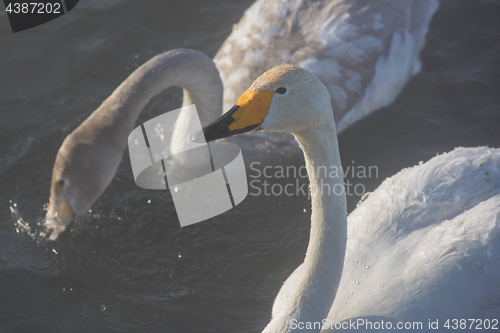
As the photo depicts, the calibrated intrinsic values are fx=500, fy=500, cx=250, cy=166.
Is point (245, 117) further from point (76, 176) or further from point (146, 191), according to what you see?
point (146, 191)

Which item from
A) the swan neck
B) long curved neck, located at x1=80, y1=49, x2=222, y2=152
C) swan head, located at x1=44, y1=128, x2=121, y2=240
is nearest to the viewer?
the swan neck

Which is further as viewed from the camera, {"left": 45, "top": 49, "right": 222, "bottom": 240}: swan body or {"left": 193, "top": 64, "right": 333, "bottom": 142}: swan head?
{"left": 45, "top": 49, "right": 222, "bottom": 240}: swan body

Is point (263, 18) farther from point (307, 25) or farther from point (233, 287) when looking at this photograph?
point (233, 287)

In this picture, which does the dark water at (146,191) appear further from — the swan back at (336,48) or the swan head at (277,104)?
the swan head at (277,104)

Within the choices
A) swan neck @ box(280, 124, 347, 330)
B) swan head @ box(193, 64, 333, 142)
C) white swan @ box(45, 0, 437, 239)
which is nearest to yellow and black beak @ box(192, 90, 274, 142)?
swan head @ box(193, 64, 333, 142)

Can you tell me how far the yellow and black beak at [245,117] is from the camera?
99.1 inches

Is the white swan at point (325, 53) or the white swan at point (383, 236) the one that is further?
the white swan at point (325, 53)

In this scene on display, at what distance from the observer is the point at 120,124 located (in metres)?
4.12

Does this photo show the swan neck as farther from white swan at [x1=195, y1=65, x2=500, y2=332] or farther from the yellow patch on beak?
the yellow patch on beak

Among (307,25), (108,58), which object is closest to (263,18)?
(307,25)

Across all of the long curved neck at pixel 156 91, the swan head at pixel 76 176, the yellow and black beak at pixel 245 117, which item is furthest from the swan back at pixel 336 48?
the yellow and black beak at pixel 245 117

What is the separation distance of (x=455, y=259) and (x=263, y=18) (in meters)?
4.64

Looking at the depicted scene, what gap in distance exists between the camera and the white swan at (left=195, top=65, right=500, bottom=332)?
8.37 feet

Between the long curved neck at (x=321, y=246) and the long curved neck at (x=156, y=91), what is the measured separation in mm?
1876
